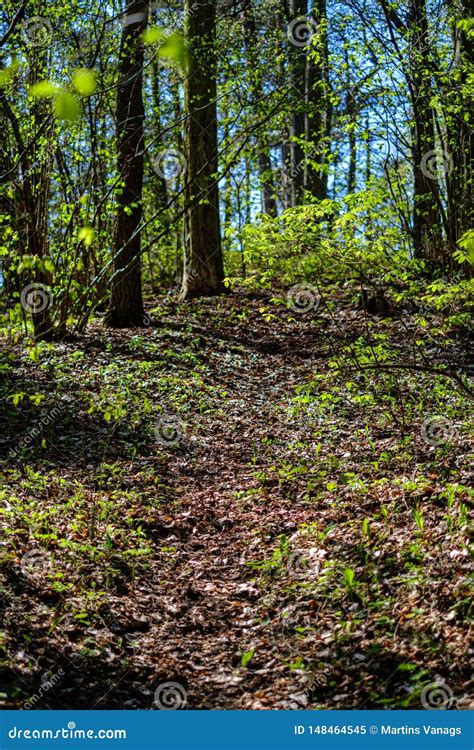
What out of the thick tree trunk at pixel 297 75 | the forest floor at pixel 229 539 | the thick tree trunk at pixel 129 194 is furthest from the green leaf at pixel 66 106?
the thick tree trunk at pixel 297 75

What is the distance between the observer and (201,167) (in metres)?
12.7

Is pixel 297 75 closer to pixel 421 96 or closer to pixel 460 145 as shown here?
pixel 460 145

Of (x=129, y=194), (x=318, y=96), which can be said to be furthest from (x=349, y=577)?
(x=318, y=96)

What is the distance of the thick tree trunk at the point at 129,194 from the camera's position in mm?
10633

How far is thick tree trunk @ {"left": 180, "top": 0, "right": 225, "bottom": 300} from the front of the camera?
1223cm

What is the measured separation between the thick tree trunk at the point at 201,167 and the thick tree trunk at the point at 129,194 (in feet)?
3.80

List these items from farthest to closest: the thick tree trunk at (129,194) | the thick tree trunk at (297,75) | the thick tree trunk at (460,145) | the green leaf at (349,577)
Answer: the thick tree trunk at (297,75)
the thick tree trunk at (129,194)
the thick tree trunk at (460,145)
the green leaf at (349,577)

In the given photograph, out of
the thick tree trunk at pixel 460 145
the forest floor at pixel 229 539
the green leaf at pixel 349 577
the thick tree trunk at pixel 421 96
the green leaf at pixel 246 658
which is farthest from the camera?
the thick tree trunk at pixel 460 145

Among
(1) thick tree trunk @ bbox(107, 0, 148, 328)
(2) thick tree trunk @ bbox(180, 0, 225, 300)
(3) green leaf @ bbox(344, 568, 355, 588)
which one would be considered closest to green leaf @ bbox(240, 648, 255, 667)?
(3) green leaf @ bbox(344, 568, 355, 588)

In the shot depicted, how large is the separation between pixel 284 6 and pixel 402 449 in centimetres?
1232

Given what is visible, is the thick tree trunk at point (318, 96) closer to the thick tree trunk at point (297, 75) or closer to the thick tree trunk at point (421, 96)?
the thick tree trunk at point (297, 75)

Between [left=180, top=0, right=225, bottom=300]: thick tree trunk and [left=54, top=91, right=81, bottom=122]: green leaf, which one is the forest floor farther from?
[left=180, top=0, right=225, bottom=300]: thick tree trunk

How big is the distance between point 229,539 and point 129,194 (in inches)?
282

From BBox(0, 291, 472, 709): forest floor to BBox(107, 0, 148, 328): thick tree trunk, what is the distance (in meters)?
1.91
